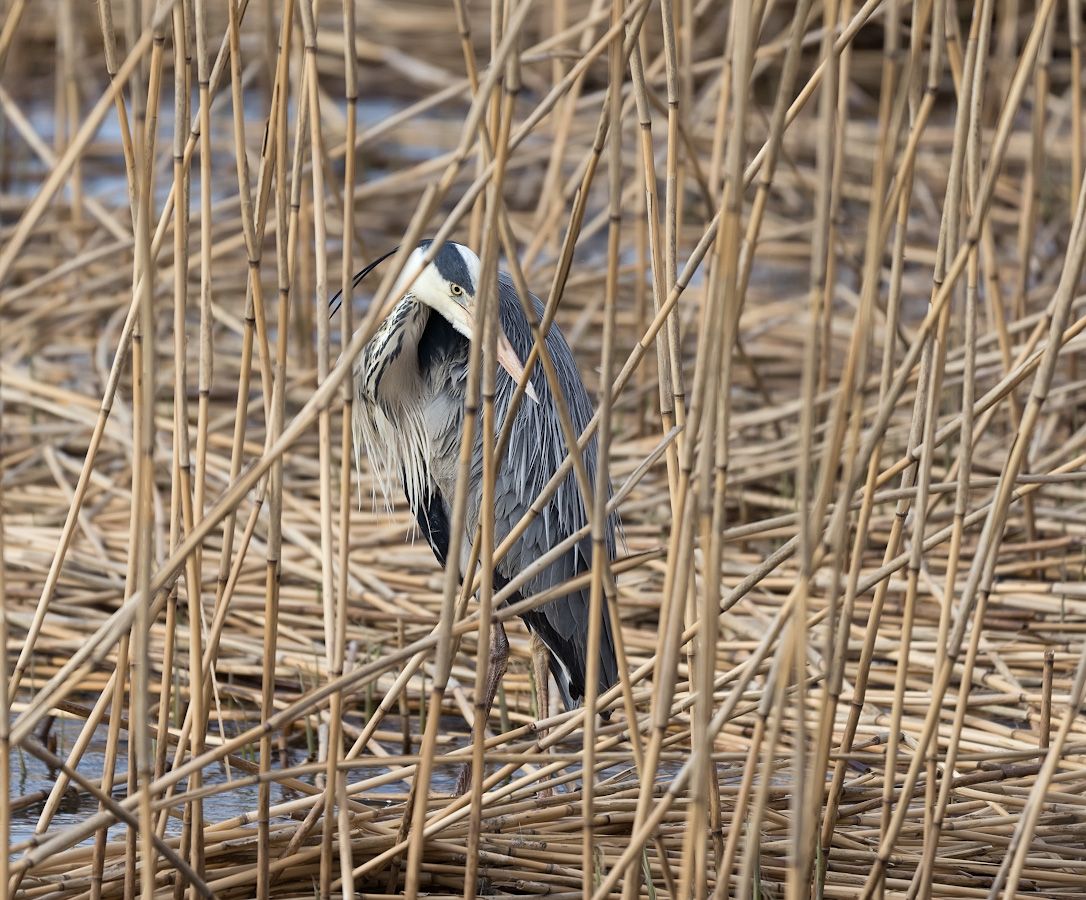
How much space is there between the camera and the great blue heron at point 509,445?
3.20m

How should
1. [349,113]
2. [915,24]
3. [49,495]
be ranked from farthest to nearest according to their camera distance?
[49,495]
[349,113]
[915,24]

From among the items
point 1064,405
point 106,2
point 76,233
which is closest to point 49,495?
point 76,233

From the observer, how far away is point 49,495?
423cm

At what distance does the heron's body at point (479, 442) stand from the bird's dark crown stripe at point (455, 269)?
14 centimetres

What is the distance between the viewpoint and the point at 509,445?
334 centimetres

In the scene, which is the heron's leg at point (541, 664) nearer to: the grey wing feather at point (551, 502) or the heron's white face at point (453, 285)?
the grey wing feather at point (551, 502)

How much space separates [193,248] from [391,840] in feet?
11.7

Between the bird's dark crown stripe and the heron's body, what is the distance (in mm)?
140

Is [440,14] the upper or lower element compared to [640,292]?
upper

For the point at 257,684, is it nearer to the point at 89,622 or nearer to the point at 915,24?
the point at 89,622

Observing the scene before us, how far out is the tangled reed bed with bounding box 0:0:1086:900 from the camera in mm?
1715

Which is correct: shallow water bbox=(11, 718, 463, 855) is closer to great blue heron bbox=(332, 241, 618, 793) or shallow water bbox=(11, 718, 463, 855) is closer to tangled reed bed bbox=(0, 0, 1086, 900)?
tangled reed bed bbox=(0, 0, 1086, 900)

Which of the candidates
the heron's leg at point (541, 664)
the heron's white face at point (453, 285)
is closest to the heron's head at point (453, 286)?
the heron's white face at point (453, 285)

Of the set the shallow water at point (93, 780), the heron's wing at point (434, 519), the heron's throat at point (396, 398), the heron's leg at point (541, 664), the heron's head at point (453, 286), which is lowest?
the shallow water at point (93, 780)
